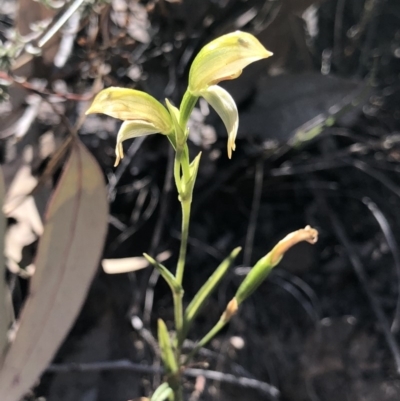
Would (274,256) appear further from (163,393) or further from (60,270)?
(60,270)

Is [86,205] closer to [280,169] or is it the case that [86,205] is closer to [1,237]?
[1,237]

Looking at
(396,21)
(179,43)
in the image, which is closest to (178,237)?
(179,43)

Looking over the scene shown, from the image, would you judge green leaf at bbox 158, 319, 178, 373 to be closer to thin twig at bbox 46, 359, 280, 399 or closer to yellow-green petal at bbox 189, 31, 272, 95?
thin twig at bbox 46, 359, 280, 399

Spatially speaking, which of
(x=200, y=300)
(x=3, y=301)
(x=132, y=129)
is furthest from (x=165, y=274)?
(x=3, y=301)

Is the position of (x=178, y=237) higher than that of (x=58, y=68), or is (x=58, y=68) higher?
(x=58, y=68)

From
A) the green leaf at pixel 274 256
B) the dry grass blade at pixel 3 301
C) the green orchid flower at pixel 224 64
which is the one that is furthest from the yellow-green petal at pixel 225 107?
the dry grass blade at pixel 3 301

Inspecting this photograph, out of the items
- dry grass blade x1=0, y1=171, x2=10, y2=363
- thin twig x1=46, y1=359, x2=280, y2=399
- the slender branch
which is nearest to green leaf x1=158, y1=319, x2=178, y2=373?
the slender branch
